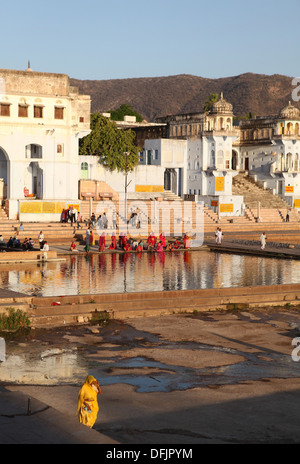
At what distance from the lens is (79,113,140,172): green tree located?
191 ft

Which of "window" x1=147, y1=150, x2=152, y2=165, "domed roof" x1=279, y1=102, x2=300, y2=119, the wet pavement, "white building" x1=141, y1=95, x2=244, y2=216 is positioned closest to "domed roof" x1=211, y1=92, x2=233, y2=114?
"white building" x1=141, y1=95, x2=244, y2=216

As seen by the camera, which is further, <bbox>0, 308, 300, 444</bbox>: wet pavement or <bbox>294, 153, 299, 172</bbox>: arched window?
<bbox>294, 153, 299, 172</bbox>: arched window

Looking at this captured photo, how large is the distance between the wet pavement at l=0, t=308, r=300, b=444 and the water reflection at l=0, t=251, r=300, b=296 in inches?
167

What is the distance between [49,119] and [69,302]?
30188mm

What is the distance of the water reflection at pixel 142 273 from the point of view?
79.7 ft

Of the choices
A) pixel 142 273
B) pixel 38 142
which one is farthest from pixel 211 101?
pixel 142 273

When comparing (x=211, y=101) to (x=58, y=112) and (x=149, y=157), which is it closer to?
(x=149, y=157)

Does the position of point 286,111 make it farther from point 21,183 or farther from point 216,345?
point 216,345

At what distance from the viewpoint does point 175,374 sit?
14.6 m

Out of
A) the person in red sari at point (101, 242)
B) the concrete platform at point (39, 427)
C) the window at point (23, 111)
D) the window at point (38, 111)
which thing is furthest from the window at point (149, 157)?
the concrete platform at point (39, 427)

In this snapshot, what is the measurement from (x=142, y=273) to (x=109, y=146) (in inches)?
1287

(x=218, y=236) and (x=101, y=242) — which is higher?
(x=218, y=236)

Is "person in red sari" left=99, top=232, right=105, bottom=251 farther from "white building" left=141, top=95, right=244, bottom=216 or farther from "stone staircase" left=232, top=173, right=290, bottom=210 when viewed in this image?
"stone staircase" left=232, top=173, right=290, bottom=210
